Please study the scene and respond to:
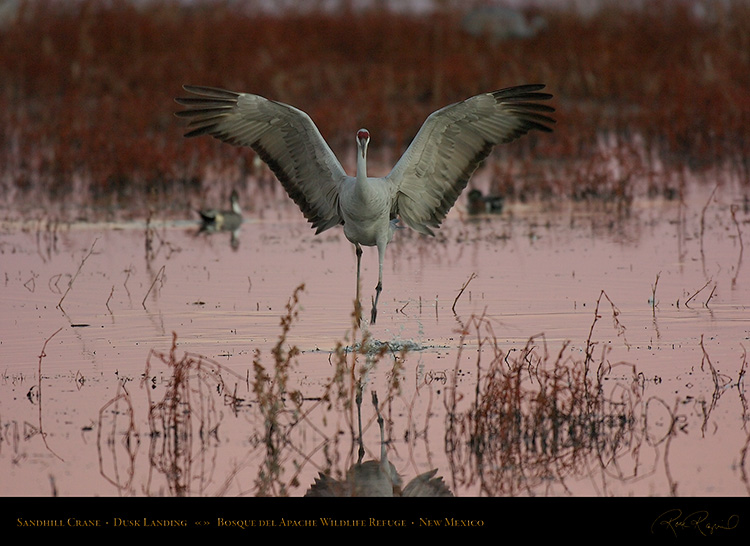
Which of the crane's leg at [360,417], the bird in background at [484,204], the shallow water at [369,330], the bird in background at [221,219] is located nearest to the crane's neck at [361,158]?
the shallow water at [369,330]

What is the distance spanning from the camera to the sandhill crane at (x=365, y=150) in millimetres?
8695

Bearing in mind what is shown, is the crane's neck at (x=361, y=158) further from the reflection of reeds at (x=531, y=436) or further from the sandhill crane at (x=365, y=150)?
the reflection of reeds at (x=531, y=436)

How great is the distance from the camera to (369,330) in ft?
29.5

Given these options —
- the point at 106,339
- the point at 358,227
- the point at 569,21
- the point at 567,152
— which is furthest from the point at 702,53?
the point at 106,339

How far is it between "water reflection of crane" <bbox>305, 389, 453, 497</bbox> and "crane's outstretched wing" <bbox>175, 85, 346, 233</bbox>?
11.0 feet

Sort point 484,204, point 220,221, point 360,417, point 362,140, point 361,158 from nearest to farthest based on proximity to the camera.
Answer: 1. point 360,417
2. point 361,158
3. point 362,140
4. point 220,221
5. point 484,204

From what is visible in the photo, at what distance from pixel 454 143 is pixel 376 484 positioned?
3.83 metres

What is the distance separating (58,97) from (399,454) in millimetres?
17298

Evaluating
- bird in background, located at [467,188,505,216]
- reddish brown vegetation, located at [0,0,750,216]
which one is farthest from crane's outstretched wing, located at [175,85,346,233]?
reddish brown vegetation, located at [0,0,750,216]

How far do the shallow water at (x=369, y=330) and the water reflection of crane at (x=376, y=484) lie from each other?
0.24 ft

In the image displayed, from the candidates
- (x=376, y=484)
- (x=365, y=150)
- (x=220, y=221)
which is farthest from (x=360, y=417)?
(x=220, y=221)

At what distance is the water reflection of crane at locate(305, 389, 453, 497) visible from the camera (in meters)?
5.45

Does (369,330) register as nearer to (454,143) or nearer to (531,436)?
(454,143)

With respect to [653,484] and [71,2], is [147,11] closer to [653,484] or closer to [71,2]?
[71,2]
